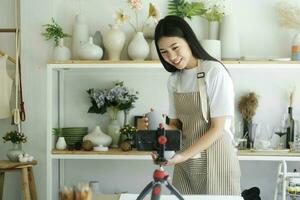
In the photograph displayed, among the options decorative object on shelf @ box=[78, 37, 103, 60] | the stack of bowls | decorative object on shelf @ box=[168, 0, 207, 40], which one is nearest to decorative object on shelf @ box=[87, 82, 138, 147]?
the stack of bowls

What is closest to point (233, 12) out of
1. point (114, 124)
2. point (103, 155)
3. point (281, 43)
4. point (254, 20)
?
point (254, 20)

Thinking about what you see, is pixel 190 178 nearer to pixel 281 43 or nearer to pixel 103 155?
pixel 103 155

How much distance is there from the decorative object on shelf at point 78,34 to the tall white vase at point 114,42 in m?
0.17

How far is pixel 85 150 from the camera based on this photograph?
2951mm

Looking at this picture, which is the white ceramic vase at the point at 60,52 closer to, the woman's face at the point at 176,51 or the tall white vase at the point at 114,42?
the tall white vase at the point at 114,42

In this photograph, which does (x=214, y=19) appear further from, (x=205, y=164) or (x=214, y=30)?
(x=205, y=164)

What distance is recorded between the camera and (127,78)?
10.7 feet

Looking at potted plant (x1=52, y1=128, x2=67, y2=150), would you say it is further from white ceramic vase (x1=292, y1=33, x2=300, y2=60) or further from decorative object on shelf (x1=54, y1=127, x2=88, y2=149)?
white ceramic vase (x1=292, y1=33, x2=300, y2=60)

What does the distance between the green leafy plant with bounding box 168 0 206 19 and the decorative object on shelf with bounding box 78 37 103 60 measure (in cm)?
67

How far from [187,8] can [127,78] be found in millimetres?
715

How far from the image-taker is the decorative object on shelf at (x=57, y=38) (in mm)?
2945

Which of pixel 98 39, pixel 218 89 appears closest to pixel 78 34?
pixel 98 39

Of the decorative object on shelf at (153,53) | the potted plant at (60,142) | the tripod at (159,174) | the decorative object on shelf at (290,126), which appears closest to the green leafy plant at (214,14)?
the decorative object on shelf at (153,53)

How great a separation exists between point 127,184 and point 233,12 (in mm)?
1614
